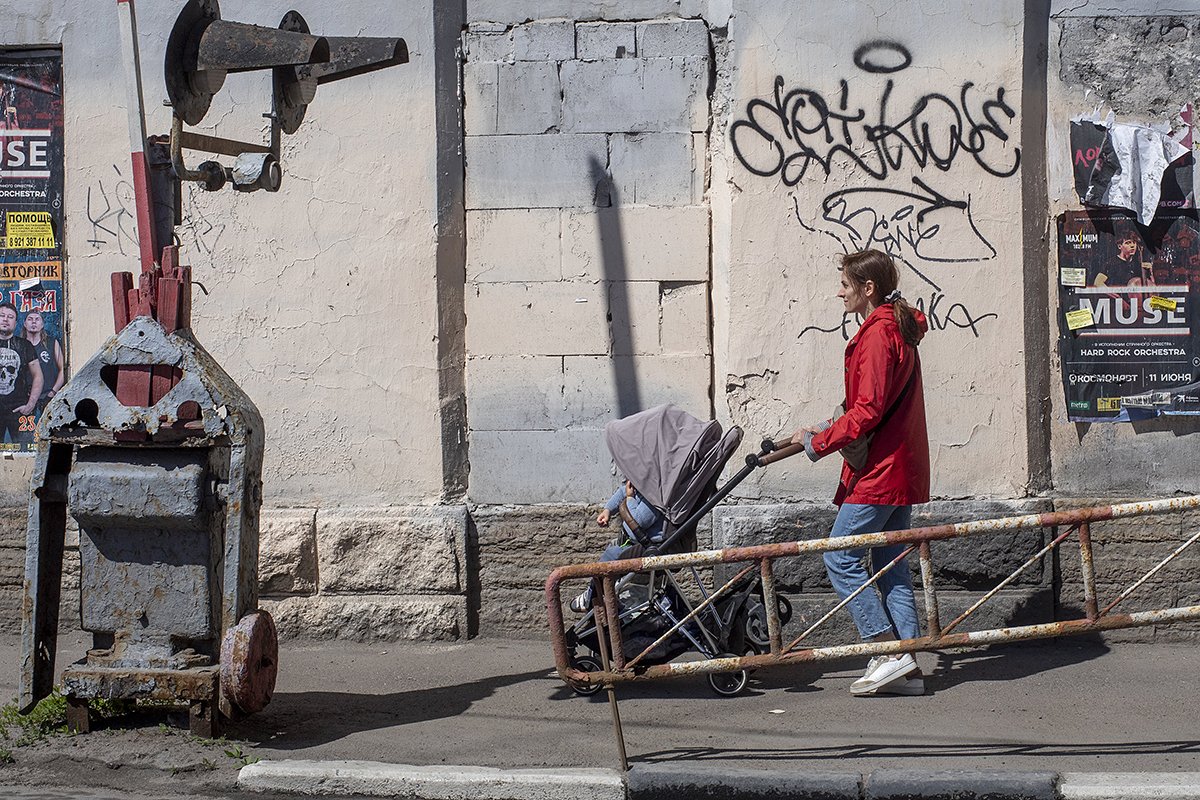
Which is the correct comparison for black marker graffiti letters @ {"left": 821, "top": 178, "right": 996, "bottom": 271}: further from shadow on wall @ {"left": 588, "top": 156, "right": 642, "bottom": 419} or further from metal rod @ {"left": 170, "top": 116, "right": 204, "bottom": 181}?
metal rod @ {"left": 170, "top": 116, "right": 204, "bottom": 181}

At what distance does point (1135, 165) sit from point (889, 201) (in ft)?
4.01

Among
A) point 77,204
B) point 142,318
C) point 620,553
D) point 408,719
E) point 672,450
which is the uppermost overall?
point 77,204

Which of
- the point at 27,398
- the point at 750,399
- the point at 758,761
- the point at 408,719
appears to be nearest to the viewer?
the point at 758,761

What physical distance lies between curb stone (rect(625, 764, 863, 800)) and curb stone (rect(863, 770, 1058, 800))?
0.09 meters

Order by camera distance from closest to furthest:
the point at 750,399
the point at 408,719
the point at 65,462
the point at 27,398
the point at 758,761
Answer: the point at 758,761 < the point at 65,462 < the point at 408,719 < the point at 750,399 < the point at 27,398

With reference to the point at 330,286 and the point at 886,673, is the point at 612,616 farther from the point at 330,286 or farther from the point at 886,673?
the point at 330,286

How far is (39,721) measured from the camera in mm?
5070

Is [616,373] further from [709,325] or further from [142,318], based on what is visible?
[142,318]

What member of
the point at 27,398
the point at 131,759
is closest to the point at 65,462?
the point at 131,759

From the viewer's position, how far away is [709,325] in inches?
264

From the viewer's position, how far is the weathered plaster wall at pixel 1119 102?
6.45 meters

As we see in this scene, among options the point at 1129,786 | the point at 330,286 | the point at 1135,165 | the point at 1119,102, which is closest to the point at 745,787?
the point at 1129,786

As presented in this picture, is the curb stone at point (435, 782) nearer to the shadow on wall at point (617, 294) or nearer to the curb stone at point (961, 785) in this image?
the curb stone at point (961, 785)

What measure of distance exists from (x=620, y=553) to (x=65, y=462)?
2247mm
